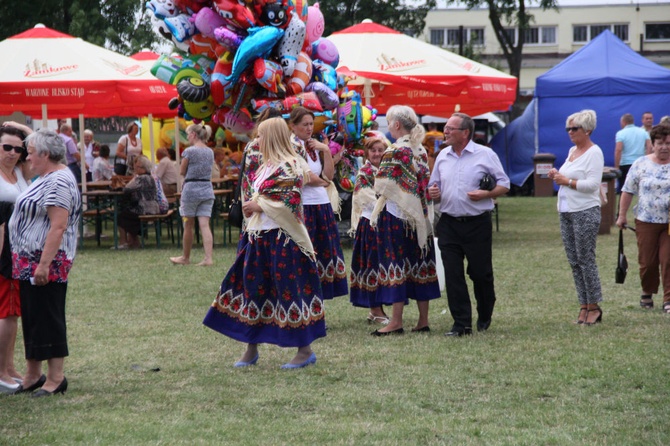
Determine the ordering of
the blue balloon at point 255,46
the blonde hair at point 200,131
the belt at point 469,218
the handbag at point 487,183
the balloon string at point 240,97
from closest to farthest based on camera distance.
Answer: the handbag at point 487,183
the belt at point 469,218
the blue balloon at point 255,46
the balloon string at point 240,97
the blonde hair at point 200,131

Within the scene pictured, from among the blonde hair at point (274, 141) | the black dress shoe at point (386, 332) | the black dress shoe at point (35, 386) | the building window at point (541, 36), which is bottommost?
the black dress shoe at point (386, 332)

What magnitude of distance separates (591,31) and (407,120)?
198ft

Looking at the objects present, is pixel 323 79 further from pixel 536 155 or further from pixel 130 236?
pixel 536 155

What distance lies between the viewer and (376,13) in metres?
38.6

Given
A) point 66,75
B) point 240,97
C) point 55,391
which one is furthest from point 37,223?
point 66,75

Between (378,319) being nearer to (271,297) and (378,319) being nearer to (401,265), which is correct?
(401,265)

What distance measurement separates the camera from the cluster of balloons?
39.9 feet

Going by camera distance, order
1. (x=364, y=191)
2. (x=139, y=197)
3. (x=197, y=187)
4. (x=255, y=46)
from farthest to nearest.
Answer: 1. (x=139, y=197)
2. (x=197, y=187)
3. (x=255, y=46)
4. (x=364, y=191)

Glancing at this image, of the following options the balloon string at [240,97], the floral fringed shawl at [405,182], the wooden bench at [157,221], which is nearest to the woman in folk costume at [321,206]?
the floral fringed shawl at [405,182]

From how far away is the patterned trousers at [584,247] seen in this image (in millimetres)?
9102

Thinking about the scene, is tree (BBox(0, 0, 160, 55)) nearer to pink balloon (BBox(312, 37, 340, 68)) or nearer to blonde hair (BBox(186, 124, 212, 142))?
blonde hair (BBox(186, 124, 212, 142))

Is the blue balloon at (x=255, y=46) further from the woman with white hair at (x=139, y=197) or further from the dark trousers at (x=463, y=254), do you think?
the woman with white hair at (x=139, y=197)

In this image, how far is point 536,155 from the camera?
27953 mm

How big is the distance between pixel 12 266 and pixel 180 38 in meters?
6.33
